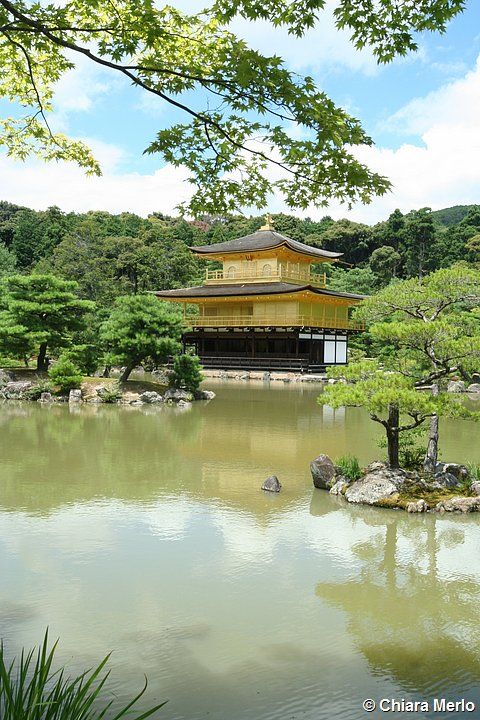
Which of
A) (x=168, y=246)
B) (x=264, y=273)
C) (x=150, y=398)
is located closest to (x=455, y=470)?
(x=150, y=398)

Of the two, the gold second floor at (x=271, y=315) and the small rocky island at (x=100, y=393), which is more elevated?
the gold second floor at (x=271, y=315)

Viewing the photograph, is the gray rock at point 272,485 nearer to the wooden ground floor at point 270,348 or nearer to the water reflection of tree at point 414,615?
the water reflection of tree at point 414,615

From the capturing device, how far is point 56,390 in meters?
16.4

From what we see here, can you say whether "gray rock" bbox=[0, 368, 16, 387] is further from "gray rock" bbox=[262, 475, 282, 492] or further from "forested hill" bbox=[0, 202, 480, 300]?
"forested hill" bbox=[0, 202, 480, 300]

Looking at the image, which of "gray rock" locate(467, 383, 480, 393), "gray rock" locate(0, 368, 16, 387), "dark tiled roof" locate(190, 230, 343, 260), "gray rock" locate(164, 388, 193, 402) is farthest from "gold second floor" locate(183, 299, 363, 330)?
"gray rock" locate(0, 368, 16, 387)

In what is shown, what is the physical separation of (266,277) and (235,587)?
25.7 m

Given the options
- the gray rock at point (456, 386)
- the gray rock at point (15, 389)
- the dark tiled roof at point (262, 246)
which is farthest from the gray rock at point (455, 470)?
A: the dark tiled roof at point (262, 246)

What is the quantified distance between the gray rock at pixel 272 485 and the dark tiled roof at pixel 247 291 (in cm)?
1893

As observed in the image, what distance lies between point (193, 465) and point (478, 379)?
16.9 metres

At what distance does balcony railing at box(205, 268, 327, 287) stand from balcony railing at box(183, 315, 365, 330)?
2.16 meters

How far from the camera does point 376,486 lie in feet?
22.6

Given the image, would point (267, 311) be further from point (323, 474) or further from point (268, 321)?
point (323, 474)

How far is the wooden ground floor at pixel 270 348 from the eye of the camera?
1067 inches

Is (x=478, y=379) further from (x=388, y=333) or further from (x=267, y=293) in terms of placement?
(x=388, y=333)
